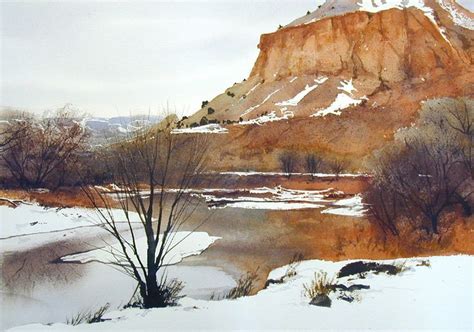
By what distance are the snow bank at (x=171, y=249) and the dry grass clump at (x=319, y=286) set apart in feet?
2.38

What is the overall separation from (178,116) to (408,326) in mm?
2201

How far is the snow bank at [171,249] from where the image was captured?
3.13 meters

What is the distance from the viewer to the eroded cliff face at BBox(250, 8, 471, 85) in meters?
3.40

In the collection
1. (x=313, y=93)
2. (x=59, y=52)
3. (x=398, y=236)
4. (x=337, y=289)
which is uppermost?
(x=59, y=52)

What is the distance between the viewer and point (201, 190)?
10.6 feet

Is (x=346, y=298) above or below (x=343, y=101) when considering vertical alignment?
below

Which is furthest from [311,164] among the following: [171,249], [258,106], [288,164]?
[171,249]

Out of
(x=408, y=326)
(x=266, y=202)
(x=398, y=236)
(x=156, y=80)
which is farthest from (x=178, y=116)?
(x=408, y=326)

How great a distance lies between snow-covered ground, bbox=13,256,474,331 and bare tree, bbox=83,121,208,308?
0.55 feet

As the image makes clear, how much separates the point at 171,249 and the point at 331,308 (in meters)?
1.18

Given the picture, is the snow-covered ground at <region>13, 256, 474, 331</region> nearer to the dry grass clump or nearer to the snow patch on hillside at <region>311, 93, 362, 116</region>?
the dry grass clump

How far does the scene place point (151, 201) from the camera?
3166mm

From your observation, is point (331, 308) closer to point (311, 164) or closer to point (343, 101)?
point (311, 164)

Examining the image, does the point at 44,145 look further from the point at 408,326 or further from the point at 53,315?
the point at 408,326
